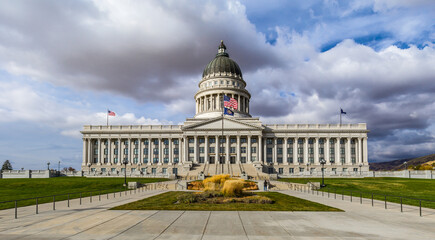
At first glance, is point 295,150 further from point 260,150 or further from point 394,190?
point 394,190

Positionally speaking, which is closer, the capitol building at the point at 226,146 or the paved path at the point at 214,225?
the paved path at the point at 214,225

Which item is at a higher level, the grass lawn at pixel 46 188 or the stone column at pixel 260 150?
the stone column at pixel 260 150

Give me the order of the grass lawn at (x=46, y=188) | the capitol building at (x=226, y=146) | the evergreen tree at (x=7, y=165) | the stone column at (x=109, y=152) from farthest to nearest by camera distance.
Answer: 1. the evergreen tree at (x=7, y=165)
2. the stone column at (x=109, y=152)
3. the capitol building at (x=226, y=146)
4. the grass lawn at (x=46, y=188)

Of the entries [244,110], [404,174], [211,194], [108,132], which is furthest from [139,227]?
[244,110]

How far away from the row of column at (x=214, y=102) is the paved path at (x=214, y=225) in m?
93.8

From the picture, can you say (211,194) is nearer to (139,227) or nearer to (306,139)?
(139,227)

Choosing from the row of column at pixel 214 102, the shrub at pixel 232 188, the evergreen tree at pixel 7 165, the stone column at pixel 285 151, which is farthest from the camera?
the evergreen tree at pixel 7 165

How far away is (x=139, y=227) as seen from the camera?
1498 cm

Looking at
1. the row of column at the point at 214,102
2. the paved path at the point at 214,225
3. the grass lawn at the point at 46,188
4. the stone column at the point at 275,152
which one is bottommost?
the grass lawn at the point at 46,188

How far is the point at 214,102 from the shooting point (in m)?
116

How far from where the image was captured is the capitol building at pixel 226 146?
96.1 meters

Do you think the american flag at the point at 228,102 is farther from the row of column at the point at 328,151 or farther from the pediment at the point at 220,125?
the row of column at the point at 328,151

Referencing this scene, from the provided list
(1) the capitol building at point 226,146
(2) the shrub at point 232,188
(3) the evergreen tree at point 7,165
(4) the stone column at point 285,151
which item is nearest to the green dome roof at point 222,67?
(1) the capitol building at point 226,146

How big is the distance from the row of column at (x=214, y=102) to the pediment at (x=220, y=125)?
1676 cm
